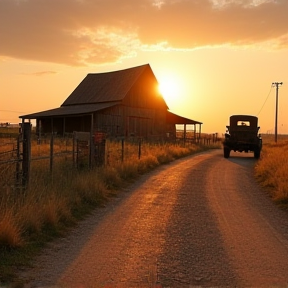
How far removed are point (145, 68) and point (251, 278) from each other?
41477 mm

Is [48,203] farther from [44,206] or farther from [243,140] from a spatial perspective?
[243,140]

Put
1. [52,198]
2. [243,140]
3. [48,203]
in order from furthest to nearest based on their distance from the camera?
[243,140] → [52,198] → [48,203]

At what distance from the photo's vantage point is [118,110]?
41594 mm

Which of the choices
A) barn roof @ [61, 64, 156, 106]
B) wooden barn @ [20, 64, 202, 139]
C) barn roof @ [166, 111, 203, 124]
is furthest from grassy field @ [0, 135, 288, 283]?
barn roof @ [166, 111, 203, 124]

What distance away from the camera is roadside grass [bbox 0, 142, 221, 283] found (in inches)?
243

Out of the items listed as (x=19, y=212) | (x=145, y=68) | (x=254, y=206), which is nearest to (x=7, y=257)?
(x=19, y=212)

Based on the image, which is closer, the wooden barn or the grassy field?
the grassy field

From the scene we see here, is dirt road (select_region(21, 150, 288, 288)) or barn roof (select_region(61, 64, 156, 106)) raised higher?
barn roof (select_region(61, 64, 156, 106))

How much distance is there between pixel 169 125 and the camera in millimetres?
51125

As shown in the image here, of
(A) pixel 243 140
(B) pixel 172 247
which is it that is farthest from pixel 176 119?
(B) pixel 172 247

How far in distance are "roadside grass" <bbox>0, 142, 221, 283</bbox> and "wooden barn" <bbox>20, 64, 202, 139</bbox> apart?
80.5 ft

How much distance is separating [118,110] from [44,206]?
33896 mm

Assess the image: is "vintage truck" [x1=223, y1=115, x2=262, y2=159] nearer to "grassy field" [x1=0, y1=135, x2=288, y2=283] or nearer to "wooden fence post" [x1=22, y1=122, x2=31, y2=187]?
"grassy field" [x1=0, y1=135, x2=288, y2=283]

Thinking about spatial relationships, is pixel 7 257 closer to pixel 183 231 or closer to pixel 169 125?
pixel 183 231
